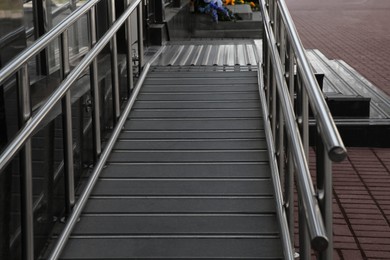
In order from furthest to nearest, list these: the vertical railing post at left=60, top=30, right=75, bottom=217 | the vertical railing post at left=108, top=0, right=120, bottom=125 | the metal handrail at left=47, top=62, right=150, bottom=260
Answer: the vertical railing post at left=108, top=0, right=120, bottom=125
the vertical railing post at left=60, top=30, right=75, bottom=217
the metal handrail at left=47, top=62, right=150, bottom=260

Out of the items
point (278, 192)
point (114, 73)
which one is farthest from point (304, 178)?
point (114, 73)

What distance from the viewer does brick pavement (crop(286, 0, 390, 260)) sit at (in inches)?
178

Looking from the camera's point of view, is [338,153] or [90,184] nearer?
[338,153]

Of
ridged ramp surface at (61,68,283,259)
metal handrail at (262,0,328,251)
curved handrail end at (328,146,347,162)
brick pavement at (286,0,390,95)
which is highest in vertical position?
curved handrail end at (328,146,347,162)

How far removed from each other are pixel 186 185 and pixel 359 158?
2.57 metres

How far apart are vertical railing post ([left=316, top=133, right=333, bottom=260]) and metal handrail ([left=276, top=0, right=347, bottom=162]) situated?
66mm

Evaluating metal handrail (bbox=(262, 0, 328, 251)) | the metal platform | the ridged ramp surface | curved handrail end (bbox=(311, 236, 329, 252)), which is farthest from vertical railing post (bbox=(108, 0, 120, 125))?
curved handrail end (bbox=(311, 236, 329, 252))

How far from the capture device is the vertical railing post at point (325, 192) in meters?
2.22

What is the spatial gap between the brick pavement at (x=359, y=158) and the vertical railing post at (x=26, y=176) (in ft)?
5.80

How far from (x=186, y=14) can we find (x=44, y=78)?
762 centimetres

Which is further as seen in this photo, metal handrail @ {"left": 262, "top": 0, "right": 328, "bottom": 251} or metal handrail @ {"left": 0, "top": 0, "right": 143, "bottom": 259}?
metal handrail @ {"left": 0, "top": 0, "right": 143, "bottom": 259}

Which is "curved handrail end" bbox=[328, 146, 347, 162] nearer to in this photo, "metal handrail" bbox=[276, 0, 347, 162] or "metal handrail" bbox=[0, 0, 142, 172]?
"metal handrail" bbox=[276, 0, 347, 162]

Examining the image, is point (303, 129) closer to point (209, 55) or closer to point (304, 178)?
point (304, 178)

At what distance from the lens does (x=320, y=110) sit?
2.35 meters
